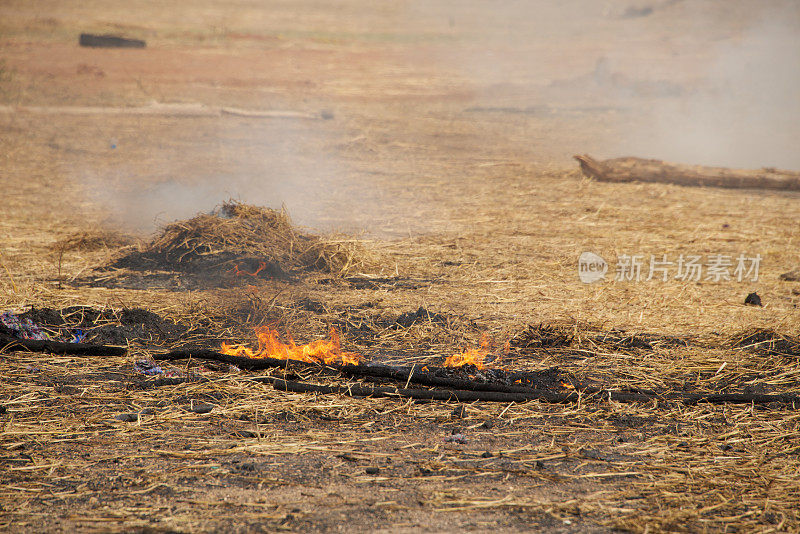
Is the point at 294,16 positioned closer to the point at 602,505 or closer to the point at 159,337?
the point at 159,337

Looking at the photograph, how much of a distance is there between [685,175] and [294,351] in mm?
7315

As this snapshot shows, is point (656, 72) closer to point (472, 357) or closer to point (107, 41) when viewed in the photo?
point (107, 41)

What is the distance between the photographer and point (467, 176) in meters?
10.1

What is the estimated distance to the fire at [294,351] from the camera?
4207 millimetres

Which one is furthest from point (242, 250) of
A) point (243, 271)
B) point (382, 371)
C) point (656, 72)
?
point (656, 72)

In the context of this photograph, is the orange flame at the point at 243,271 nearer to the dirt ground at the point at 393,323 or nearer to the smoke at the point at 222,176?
the dirt ground at the point at 393,323

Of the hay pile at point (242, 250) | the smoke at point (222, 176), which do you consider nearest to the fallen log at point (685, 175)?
the smoke at point (222, 176)

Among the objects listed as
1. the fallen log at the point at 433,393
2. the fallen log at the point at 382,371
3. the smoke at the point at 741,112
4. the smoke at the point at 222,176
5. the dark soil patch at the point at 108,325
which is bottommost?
the fallen log at the point at 433,393

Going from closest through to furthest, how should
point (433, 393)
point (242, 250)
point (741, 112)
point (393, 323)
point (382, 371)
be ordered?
point (433, 393) → point (382, 371) → point (393, 323) → point (242, 250) → point (741, 112)

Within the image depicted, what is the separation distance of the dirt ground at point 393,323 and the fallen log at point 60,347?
9 centimetres

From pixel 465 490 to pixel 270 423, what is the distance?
3.65ft

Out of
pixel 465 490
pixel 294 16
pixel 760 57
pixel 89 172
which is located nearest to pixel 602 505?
pixel 465 490

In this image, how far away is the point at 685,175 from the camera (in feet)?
31.6

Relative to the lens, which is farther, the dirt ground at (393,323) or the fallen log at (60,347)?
the fallen log at (60,347)
